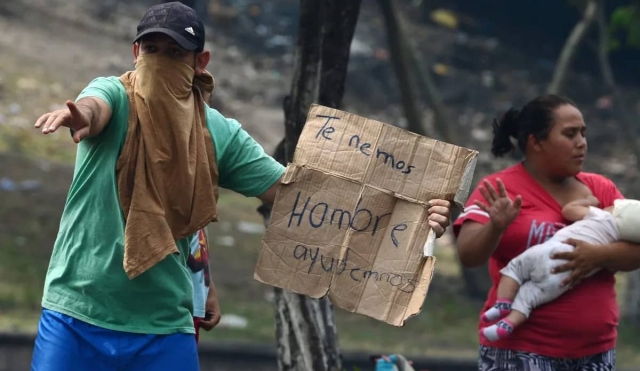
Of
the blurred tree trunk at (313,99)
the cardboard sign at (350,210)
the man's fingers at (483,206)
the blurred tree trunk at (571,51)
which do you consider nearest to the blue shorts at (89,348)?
the cardboard sign at (350,210)

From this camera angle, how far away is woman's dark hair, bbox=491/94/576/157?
13.1 feet

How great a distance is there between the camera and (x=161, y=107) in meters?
2.99

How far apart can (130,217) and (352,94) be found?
12.9 meters

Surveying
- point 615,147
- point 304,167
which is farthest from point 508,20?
point 304,167

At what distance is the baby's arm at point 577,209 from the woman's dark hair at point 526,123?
26 cm

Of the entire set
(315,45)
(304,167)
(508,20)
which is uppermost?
(508,20)

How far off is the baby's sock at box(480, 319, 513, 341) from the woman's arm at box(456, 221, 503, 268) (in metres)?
0.22

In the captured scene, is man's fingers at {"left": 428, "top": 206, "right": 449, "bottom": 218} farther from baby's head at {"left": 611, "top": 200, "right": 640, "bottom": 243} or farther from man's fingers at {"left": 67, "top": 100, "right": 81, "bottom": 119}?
man's fingers at {"left": 67, "top": 100, "right": 81, "bottom": 119}

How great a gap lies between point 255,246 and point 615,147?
703cm

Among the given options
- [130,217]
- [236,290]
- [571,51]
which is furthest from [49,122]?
[571,51]

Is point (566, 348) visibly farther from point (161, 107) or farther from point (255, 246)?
point (255, 246)

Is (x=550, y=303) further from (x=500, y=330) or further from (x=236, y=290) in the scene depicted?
(x=236, y=290)

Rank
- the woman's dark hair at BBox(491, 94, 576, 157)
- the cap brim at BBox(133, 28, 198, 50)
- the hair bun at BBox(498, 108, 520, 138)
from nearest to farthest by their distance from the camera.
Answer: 1. the cap brim at BBox(133, 28, 198, 50)
2. the woman's dark hair at BBox(491, 94, 576, 157)
3. the hair bun at BBox(498, 108, 520, 138)

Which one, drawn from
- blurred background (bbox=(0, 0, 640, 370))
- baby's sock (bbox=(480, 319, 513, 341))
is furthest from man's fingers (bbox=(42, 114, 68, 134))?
blurred background (bbox=(0, 0, 640, 370))
